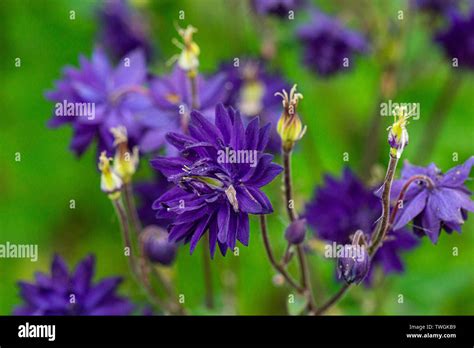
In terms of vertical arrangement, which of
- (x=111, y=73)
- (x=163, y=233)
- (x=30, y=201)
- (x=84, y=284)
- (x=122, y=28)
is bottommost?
(x=84, y=284)

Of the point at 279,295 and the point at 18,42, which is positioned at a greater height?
the point at 18,42

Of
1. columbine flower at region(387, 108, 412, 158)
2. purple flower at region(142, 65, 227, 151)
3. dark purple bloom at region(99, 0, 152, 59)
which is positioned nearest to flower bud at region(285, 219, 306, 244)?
columbine flower at region(387, 108, 412, 158)

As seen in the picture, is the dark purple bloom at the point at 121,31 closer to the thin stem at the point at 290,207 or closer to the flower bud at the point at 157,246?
the flower bud at the point at 157,246

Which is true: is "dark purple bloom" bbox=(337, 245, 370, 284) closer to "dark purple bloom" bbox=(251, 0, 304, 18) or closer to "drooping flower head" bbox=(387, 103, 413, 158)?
"drooping flower head" bbox=(387, 103, 413, 158)

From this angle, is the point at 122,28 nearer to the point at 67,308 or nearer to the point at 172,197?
the point at 67,308

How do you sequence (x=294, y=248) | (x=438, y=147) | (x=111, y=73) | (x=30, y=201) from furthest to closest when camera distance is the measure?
A: (x=30, y=201) → (x=438, y=147) → (x=111, y=73) → (x=294, y=248)

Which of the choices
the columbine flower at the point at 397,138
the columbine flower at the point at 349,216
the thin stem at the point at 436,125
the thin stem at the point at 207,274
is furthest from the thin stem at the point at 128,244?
the thin stem at the point at 436,125

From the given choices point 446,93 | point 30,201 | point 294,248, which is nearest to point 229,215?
point 294,248
